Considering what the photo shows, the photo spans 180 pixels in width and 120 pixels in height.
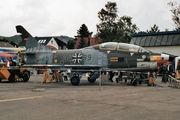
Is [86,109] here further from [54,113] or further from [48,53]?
[48,53]

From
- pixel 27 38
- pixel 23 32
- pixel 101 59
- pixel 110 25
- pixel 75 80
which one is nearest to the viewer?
pixel 75 80

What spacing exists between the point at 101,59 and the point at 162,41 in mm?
25791

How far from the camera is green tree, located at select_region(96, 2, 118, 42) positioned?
68.9 meters

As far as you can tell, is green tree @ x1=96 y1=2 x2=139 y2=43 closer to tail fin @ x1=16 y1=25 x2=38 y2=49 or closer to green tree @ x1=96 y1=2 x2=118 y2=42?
green tree @ x1=96 y1=2 x2=118 y2=42

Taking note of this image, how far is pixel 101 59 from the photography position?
56.9 feet

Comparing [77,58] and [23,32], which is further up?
[23,32]

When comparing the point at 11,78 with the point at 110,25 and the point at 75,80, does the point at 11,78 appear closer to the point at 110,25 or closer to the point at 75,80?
the point at 75,80

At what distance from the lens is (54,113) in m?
7.27

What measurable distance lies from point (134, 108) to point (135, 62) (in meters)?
Result: 8.66

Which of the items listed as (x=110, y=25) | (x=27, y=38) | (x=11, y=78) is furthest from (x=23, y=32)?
(x=110, y=25)

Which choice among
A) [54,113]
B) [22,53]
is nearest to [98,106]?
[54,113]

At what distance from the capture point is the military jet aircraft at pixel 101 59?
16422mm

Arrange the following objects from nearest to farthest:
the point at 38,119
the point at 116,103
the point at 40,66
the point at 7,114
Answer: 1. the point at 38,119
2. the point at 7,114
3. the point at 116,103
4. the point at 40,66

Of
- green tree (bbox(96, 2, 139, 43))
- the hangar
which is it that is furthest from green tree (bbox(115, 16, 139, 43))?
the hangar
